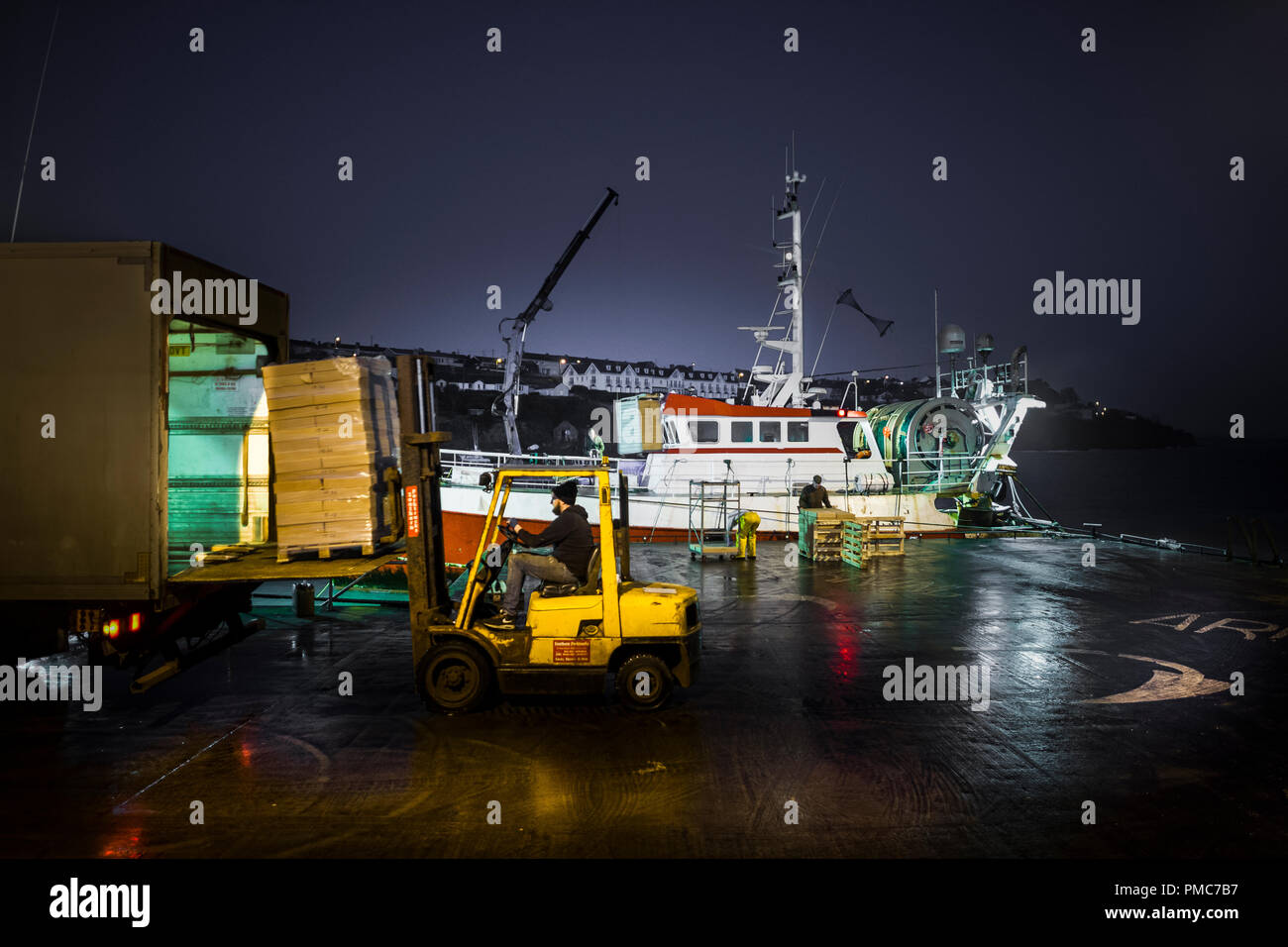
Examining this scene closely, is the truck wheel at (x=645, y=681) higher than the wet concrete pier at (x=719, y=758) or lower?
higher

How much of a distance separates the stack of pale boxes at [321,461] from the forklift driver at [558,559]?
1314mm

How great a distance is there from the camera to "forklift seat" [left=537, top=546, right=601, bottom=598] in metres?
6.72

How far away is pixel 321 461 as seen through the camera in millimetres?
6594

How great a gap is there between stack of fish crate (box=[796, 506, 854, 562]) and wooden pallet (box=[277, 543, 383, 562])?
11562 millimetres

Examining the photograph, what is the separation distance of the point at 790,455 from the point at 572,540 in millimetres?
15179

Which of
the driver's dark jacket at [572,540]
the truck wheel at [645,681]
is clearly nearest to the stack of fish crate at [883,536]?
the truck wheel at [645,681]

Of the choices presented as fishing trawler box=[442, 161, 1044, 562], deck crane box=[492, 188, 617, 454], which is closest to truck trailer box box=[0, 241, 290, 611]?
fishing trawler box=[442, 161, 1044, 562]

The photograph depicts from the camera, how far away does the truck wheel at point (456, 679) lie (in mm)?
6762

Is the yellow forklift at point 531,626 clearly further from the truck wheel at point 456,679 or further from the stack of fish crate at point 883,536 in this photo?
the stack of fish crate at point 883,536

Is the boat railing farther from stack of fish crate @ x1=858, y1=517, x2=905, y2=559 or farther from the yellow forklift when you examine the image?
the yellow forklift
